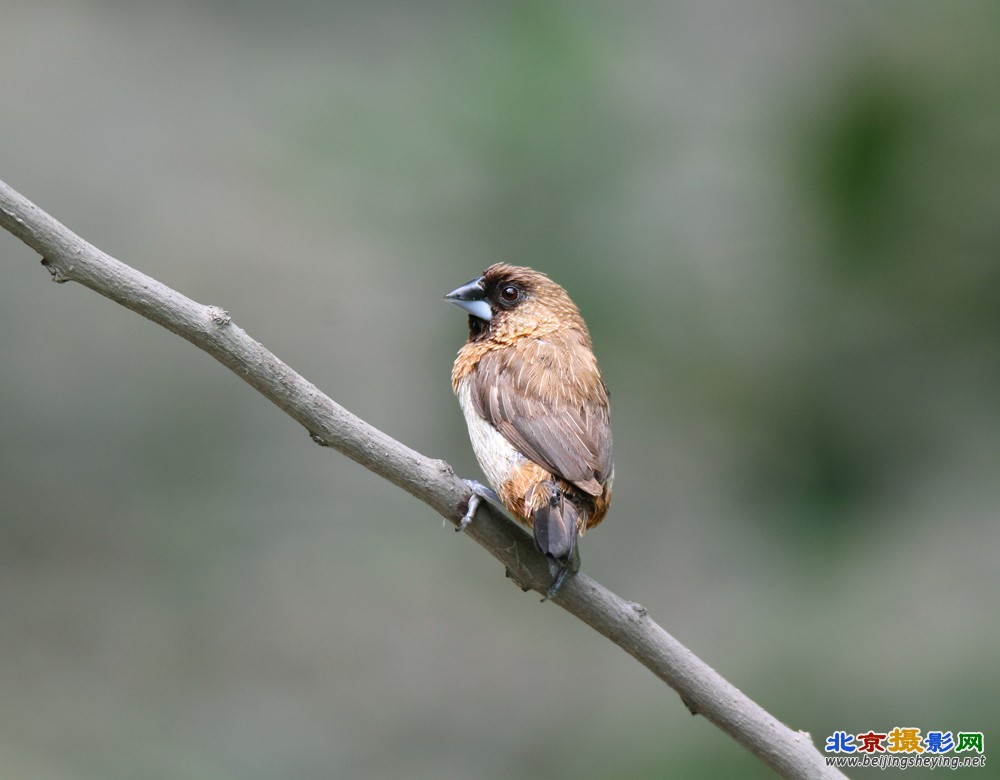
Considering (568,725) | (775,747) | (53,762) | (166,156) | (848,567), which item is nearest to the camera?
(775,747)

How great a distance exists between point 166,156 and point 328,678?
10.4 ft

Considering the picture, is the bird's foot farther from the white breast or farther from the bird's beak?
the bird's beak

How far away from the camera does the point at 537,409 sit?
3.01 metres

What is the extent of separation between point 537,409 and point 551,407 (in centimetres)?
5

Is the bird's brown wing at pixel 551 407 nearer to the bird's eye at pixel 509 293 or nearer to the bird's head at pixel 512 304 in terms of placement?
the bird's head at pixel 512 304

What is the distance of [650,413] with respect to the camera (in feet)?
21.3

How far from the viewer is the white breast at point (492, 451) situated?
289 centimetres

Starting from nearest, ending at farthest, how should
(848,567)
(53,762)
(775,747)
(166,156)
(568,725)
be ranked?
(775,747)
(53,762)
(568,725)
(848,567)
(166,156)

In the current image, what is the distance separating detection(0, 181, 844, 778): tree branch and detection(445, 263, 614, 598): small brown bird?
8 cm

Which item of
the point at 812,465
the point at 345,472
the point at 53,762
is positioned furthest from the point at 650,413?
the point at 53,762

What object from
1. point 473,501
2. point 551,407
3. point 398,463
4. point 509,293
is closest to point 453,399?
point 509,293

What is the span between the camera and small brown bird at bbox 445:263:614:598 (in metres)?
2.76

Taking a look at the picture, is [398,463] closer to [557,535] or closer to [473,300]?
[557,535]

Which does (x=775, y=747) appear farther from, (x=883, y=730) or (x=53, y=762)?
(x=53, y=762)
